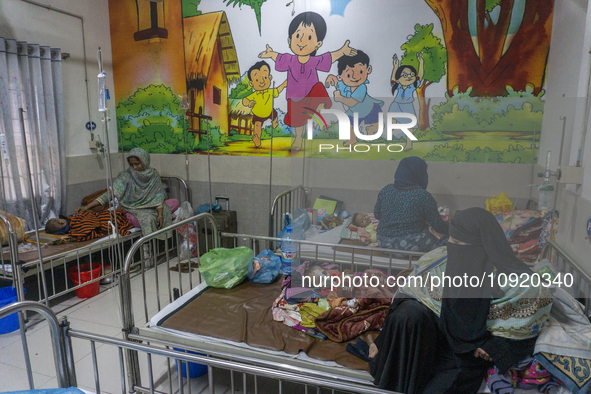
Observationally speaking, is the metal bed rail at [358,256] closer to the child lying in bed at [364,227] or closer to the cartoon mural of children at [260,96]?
the child lying in bed at [364,227]

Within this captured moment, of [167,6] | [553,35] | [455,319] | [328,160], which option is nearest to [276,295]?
[455,319]

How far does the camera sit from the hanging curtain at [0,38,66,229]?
145 inches

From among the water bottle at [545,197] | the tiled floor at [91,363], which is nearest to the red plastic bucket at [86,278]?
the tiled floor at [91,363]

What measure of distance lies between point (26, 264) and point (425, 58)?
335 cm

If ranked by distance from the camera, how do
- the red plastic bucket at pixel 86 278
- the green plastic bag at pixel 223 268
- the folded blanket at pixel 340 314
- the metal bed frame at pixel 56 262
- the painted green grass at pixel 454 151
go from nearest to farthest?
the painted green grass at pixel 454 151 < the folded blanket at pixel 340 314 < the green plastic bag at pixel 223 268 < the metal bed frame at pixel 56 262 < the red plastic bucket at pixel 86 278

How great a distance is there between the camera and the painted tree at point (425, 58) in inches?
40.4

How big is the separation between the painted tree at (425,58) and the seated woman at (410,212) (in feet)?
0.45

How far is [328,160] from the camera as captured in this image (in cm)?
116

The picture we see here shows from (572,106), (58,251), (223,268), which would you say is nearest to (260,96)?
(223,268)

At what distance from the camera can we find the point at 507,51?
1.34 metres

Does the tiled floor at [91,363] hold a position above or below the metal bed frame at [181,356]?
below

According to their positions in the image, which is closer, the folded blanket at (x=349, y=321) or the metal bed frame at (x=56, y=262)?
the folded blanket at (x=349, y=321)

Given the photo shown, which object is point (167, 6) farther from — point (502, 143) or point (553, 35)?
point (502, 143)

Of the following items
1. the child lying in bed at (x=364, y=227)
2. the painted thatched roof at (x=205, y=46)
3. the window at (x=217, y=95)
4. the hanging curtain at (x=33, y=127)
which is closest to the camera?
the child lying in bed at (x=364, y=227)
